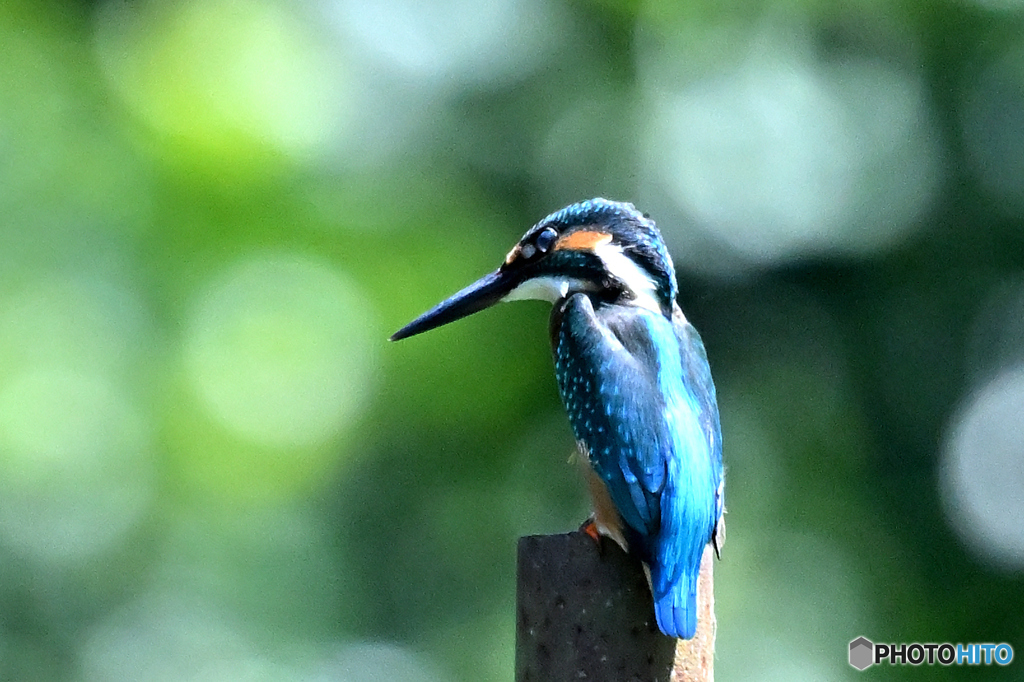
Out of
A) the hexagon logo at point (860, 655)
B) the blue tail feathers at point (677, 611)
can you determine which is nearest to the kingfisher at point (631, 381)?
the blue tail feathers at point (677, 611)

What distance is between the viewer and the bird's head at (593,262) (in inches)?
158

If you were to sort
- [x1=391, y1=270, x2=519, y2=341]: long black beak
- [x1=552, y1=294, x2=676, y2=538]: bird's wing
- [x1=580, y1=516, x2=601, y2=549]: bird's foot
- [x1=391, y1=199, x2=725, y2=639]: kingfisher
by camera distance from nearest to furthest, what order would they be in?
[x1=580, y1=516, x2=601, y2=549]: bird's foot < [x1=391, y1=199, x2=725, y2=639]: kingfisher < [x1=552, y1=294, x2=676, y2=538]: bird's wing < [x1=391, y1=270, x2=519, y2=341]: long black beak

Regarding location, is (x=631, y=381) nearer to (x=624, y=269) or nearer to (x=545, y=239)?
(x=624, y=269)

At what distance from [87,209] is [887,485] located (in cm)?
452

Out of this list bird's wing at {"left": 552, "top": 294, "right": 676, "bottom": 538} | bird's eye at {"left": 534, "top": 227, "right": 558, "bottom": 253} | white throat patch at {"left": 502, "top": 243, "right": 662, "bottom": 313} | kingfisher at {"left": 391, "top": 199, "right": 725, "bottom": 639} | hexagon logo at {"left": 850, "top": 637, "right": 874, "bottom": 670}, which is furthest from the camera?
hexagon logo at {"left": 850, "top": 637, "right": 874, "bottom": 670}

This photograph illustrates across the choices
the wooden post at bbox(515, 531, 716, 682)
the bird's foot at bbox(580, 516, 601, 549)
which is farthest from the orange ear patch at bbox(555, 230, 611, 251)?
the wooden post at bbox(515, 531, 716, 682)

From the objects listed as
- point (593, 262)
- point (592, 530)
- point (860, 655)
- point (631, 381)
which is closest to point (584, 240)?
point (593, 262)

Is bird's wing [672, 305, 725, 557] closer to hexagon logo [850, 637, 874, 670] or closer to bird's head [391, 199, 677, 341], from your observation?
bird's head [391, 199, 677, 341]

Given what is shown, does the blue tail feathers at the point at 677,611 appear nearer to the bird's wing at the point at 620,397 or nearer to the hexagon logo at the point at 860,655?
the bird's wing at the point at 620,397

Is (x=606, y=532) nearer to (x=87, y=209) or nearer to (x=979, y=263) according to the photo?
(x=87, y=209)

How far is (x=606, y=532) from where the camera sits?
307 centimetres

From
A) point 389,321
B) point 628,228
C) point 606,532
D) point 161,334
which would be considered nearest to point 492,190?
point 389,321

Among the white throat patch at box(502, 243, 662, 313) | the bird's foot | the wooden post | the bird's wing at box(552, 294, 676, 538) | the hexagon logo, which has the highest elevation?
the white throat patch at box(502, 243, 662, 313)

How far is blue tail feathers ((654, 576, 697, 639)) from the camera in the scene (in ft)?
8.88
